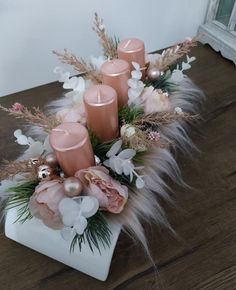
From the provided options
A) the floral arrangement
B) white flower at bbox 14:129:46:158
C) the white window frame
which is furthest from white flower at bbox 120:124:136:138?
the white window frame

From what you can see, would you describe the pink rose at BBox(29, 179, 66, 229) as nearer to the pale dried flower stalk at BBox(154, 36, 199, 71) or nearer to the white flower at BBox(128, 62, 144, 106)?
the white flower at BBox(128, 62, 144, 106)

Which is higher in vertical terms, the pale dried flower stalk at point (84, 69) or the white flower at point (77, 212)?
the pale dried flower stalk at point (84, 69)

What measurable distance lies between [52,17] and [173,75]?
0.35m

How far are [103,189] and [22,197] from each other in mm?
106

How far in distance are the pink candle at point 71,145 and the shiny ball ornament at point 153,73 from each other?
0.21 m

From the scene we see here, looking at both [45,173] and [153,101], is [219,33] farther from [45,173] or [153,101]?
[45,173]

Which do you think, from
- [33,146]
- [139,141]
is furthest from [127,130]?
[33,146]

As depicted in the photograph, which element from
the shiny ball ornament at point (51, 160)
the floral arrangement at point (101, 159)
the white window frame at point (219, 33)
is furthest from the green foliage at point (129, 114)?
the white window frame at point (219, 33)

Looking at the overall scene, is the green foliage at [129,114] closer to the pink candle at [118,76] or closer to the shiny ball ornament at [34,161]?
the pink candle at [118,76]

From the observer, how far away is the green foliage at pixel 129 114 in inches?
18.2

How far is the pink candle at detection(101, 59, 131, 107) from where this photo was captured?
1.49 ft

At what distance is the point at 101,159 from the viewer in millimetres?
427

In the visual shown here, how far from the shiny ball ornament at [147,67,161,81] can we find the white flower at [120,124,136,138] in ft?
0.46

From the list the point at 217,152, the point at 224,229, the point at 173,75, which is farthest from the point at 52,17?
the point at 224,229
